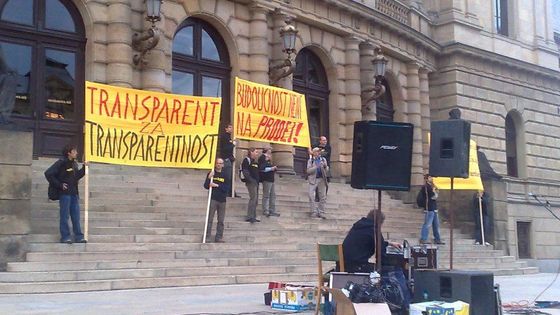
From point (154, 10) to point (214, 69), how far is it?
4.02 meters

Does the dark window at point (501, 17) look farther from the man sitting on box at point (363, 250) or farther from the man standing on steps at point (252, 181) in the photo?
the man sitting on box at point (363, 250)

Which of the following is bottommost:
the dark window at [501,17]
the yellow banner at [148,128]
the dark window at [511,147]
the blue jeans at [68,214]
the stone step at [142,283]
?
the stone step at [142,283]

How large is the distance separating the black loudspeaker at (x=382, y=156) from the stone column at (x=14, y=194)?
5877mm

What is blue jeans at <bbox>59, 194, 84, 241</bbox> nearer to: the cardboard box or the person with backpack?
the cardboard box

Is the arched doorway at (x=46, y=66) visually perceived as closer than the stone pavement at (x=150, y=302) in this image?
No

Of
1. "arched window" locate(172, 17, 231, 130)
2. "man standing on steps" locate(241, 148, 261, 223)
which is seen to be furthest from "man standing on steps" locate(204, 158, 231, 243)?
"arched window" locate(172, 17, 231, 130)

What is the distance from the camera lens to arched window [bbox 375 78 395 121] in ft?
93.0

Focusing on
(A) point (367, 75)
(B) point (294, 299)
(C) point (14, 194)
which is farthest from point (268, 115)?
(A) point (367, 75)

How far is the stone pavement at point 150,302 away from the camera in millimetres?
9555

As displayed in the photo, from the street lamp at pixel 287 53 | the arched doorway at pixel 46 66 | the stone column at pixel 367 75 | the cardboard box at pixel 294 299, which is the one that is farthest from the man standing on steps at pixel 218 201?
the stone column at pixel 367 75

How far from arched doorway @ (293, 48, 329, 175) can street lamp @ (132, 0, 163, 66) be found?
702 cm

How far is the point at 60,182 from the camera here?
12.9m

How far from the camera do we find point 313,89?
25.5m

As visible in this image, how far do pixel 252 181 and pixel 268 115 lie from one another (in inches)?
88.3
